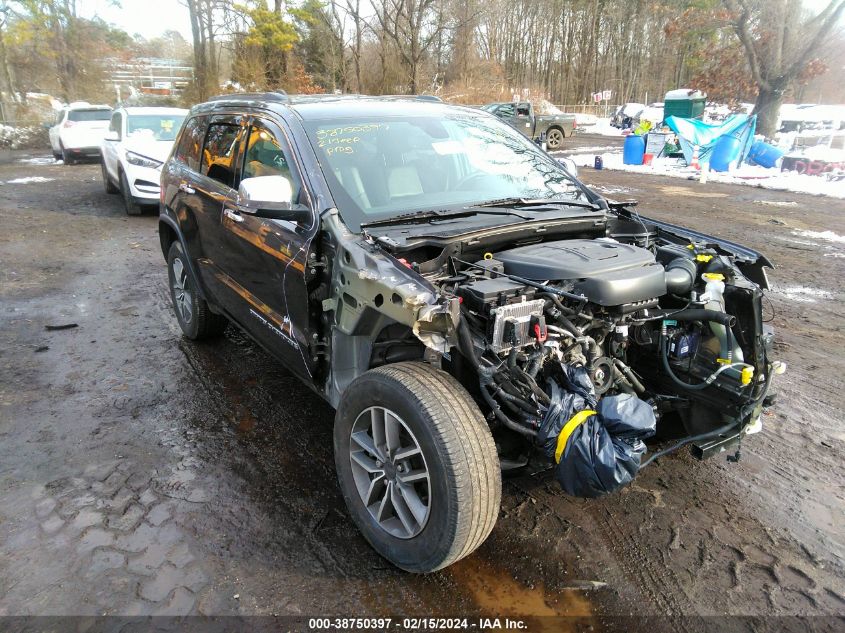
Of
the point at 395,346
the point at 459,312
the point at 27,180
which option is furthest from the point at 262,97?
the point at 27,180

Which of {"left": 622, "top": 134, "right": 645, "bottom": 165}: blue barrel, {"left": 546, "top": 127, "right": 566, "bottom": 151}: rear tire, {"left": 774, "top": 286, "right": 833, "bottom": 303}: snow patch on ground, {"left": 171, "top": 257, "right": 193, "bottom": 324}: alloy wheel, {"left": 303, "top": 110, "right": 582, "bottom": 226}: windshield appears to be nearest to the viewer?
{"left": 303, "top": 110, "right": 582, "bottom": 226}: windshield

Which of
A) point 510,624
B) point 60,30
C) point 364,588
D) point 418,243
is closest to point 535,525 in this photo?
point 510,624

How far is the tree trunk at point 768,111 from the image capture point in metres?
21.0

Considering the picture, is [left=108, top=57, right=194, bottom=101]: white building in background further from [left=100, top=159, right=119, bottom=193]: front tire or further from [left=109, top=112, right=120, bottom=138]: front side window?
[left=109, top=112, right=120, bottom=138]: front side window

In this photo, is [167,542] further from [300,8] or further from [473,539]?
[300,8]

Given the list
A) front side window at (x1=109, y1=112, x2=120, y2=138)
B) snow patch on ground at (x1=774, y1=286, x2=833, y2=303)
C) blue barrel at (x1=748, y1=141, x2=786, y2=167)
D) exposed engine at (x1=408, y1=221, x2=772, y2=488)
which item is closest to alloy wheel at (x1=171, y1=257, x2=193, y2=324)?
exposed engine at (x1=408, y1=221, x2=772, y2=488)

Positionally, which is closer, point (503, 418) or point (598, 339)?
point (503, 418)

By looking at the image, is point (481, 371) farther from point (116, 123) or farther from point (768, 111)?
point (768, 111)

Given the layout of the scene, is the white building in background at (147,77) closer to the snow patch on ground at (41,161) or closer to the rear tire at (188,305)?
the snow patch on ground at (41,161)

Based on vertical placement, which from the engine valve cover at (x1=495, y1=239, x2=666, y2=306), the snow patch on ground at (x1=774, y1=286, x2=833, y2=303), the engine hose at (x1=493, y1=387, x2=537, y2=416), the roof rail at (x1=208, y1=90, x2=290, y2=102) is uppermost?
the roof rail at (x1=208, y1=90, x2=290, y2=102)

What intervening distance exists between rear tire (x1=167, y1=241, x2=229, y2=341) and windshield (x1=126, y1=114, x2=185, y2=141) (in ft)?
25.1

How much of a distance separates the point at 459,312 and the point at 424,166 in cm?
152

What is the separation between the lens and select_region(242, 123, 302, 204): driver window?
3304 mm

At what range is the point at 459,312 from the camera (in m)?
2.44
